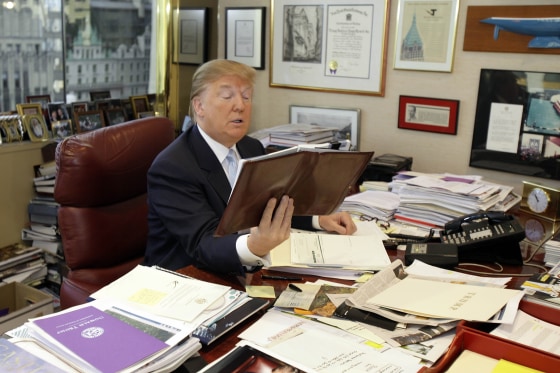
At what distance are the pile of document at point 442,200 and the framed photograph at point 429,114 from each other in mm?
506

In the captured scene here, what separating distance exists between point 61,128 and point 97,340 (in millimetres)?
2206

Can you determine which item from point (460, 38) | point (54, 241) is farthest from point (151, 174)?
point (460, 38)

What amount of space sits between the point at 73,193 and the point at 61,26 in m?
1.61

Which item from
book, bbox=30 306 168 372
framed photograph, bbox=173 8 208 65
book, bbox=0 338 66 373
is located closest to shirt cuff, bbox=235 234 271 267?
book, bbox=30 306 168 372

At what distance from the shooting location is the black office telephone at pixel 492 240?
1.66m

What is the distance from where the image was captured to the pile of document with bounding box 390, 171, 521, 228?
2.03 meters

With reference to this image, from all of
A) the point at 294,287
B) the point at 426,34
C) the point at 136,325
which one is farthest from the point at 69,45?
the point at 136,325

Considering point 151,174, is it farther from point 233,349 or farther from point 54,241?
point 54,241

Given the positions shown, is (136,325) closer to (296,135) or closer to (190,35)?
(296,135)

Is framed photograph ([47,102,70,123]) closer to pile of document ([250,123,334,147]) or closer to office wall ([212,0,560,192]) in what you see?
pile of document ([250,123,334,147])

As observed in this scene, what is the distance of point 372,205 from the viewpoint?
212 cm

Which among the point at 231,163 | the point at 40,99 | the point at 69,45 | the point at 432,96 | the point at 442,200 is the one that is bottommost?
the point at 442,200

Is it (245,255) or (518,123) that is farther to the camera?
(518,123)

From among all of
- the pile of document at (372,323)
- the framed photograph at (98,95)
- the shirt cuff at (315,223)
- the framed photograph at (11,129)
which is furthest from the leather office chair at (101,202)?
the framed photograph at (98,95)
